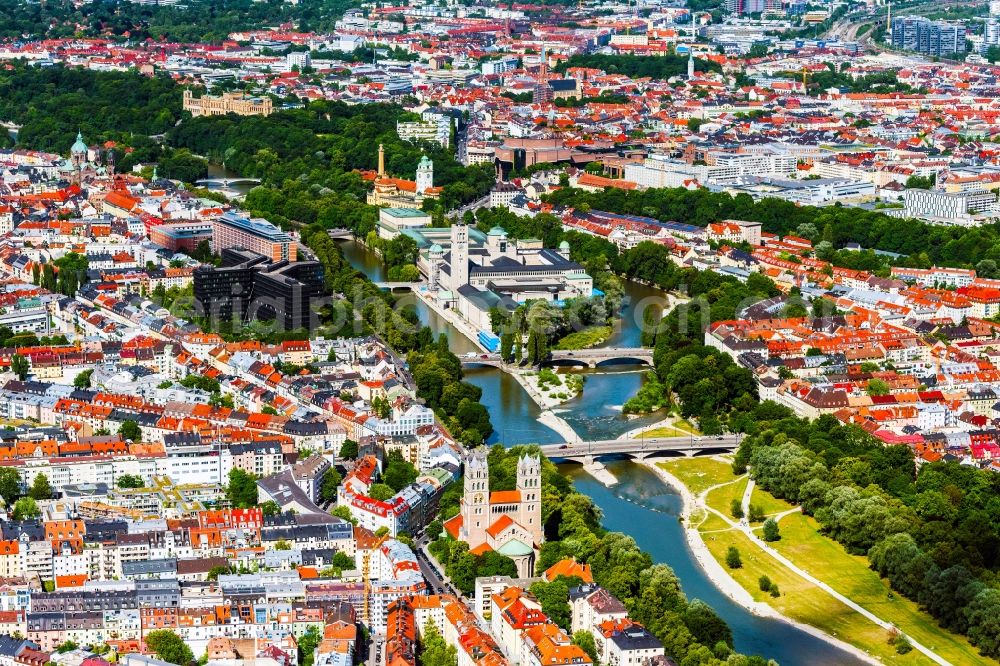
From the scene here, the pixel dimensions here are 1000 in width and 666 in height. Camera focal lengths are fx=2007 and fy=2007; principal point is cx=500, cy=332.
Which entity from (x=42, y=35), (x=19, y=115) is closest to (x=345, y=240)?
(x=19, y=115)

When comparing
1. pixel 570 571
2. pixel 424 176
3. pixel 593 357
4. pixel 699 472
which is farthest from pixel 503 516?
pixel 424 176

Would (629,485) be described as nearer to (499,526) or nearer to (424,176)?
(499,526)

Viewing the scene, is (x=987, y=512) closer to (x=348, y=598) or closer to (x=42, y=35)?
(x=348, y=598)

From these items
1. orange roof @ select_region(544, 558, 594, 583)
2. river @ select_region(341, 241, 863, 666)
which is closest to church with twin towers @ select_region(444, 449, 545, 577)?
orange roof @ select_region(544, 558, 594, 583)

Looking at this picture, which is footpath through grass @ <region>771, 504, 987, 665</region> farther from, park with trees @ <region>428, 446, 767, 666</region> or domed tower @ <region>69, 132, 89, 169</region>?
domed tower @ <region>69, 132, 89, 169</region>

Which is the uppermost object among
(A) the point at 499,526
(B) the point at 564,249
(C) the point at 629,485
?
(A) the point at 499,526

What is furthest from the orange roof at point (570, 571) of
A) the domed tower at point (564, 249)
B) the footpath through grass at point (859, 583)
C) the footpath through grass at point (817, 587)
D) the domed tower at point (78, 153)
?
the domed tower at point (78, 153)
